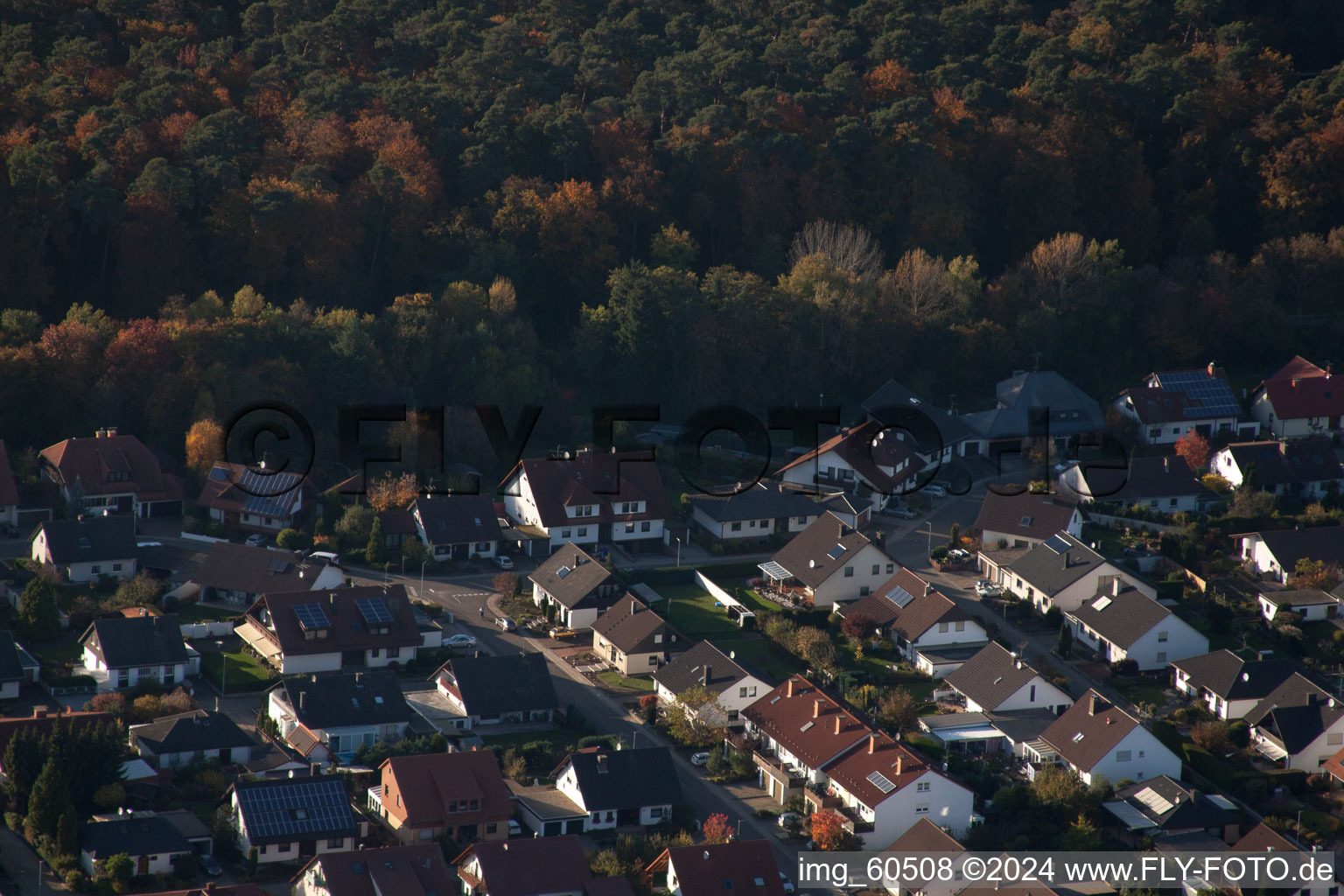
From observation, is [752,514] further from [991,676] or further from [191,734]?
[191,734]

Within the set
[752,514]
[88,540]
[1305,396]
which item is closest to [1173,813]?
[752,514]

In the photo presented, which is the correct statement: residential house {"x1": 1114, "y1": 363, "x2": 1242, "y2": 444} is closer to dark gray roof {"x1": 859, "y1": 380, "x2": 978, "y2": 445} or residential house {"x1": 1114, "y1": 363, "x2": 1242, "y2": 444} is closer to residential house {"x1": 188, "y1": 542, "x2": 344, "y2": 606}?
dark gray roof {"x1": 859, "y1": 380, "x2": 978, "y2": 445}

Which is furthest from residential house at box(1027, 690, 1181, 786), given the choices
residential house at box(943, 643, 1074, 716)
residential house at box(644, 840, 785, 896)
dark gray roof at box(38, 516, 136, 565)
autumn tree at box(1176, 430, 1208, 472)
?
dark gray roof at box(38, 516, 136, 565)

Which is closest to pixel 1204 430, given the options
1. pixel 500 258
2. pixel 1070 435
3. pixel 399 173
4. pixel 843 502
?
pixel 1070 435

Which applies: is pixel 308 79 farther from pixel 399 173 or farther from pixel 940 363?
pixel 940 363

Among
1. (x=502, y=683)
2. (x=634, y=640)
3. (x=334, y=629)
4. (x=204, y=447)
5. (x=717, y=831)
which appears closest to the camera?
(x=717, y=831)

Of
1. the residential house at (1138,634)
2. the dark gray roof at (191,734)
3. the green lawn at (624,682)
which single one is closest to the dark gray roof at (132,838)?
the dark gray roof at (191,734)
